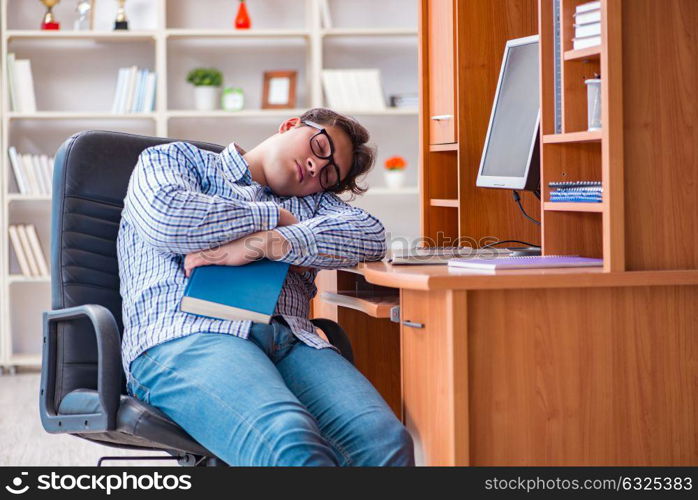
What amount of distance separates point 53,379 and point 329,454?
2.16 ft

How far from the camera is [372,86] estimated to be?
4.66 m

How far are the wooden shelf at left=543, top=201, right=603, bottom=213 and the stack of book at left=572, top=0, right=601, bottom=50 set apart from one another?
318mm

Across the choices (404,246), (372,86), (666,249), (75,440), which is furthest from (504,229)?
(372,86)

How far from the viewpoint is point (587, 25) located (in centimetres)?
180

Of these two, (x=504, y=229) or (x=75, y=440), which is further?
(x=75, y=440)

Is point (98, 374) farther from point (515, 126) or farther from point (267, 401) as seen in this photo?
point (515, 126)

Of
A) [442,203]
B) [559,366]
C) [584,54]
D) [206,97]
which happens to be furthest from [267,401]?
[206,97]

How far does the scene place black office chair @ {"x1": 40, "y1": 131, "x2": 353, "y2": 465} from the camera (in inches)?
66.7

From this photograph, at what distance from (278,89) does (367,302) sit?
3.03 m

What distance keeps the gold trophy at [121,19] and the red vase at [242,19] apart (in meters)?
0.57

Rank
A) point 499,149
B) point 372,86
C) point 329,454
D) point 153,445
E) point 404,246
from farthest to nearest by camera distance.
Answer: point 372,86 → point 404,246 → point 499,149 → point 153,445 → point 329,454

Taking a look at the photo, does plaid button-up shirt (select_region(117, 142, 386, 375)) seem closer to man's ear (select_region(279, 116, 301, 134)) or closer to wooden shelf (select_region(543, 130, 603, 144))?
man's ear (select_region(279, 116, 301, 134))

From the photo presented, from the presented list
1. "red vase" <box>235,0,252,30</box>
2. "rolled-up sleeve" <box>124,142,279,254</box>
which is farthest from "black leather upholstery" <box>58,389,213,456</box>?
"red vase" <box>235,0,252,30</box>
